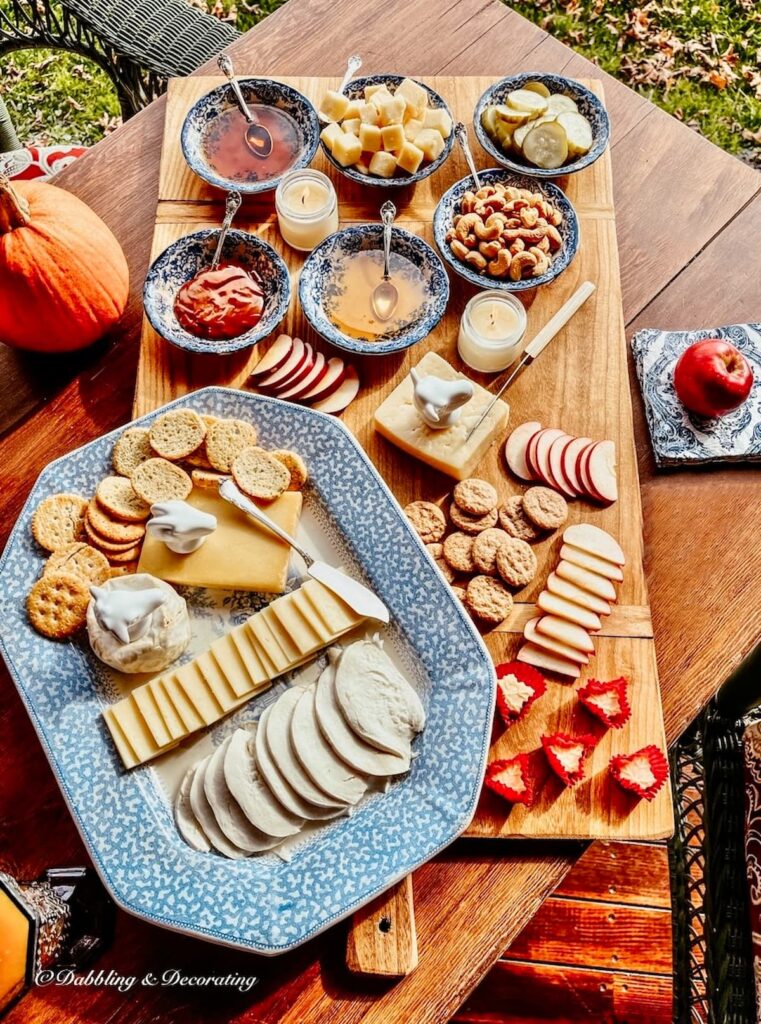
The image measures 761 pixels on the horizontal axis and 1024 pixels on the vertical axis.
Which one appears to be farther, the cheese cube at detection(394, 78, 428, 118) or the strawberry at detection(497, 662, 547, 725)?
the cheese cube at detection(394, 78, 428, 118)

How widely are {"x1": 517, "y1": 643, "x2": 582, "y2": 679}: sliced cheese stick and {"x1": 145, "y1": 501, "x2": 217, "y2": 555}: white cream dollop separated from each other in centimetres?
84

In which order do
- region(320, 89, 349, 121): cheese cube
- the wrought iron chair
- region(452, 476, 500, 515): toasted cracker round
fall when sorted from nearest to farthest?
1. region(452, 476, 500, 515): toasted cracker round
2. region(320, 89, 349, 121): cheese cube
3. the wrought iron chair

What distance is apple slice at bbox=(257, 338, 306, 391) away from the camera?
89.6 inches

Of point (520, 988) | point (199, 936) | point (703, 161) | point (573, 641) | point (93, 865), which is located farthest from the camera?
point (703, 161)

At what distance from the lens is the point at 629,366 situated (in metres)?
2.45

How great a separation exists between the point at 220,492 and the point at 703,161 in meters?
1.92

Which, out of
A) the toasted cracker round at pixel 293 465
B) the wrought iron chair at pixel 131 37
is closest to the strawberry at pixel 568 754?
the toasted cracker round at pixel 293 465

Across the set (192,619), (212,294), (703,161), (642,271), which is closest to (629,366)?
(642,271)

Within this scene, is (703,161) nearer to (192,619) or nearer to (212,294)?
(212,294)

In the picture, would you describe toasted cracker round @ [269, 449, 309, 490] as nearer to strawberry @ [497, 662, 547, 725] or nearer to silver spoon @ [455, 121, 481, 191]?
strawberry @ [497, 662, 547, 725]

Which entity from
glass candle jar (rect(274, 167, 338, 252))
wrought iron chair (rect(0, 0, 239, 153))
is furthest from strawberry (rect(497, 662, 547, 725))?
wrought iron chair (rect(0, 0, 239, 153))

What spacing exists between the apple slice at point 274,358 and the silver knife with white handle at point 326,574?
1.16ft

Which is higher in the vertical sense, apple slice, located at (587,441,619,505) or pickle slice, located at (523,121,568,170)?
pickle slice, located at (523,121,568,170)

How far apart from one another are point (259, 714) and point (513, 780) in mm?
621
